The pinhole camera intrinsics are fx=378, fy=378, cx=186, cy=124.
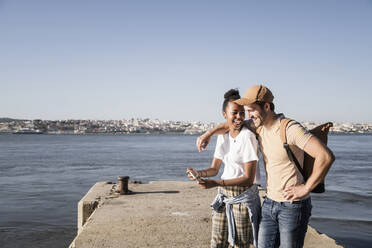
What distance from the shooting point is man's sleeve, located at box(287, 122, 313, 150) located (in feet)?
8.66

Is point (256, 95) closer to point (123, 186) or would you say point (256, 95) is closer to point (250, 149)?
point (250, 149)

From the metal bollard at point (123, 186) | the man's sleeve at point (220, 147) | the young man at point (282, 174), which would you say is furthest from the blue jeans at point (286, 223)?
the metal bollard at point (123, 186)

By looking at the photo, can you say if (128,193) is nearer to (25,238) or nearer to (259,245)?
(25,238)

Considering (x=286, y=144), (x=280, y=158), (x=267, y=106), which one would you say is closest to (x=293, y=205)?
(x=280, y=158)

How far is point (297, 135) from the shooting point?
2674 mm

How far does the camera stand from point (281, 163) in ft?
9.40

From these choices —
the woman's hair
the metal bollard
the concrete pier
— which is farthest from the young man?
the metal bollard

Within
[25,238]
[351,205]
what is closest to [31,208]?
[25,238]

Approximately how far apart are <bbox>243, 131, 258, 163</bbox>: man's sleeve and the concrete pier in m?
2.31

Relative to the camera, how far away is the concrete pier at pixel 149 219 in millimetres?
5129

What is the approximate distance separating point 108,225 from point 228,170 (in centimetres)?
310

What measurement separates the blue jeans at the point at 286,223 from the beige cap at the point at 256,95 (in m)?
0.79

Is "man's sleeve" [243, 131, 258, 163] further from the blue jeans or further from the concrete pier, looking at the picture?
the concrete pier

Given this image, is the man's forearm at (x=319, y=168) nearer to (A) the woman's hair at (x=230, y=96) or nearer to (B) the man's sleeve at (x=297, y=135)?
(B) the man's sleeve at (x=297, y=135)
